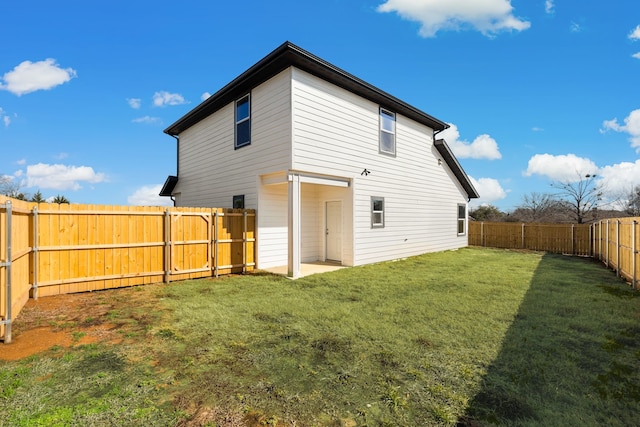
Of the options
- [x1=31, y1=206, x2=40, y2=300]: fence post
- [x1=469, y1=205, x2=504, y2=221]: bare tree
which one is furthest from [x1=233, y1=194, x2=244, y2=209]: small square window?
[x1=469, y1=205, x2=504, y2=221]: bare tree

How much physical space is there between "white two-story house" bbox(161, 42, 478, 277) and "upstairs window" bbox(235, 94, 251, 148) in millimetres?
35

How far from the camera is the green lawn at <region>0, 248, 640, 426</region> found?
97.4 inches

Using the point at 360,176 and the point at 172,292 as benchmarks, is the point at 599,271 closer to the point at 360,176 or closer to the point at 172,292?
the point at 360,176

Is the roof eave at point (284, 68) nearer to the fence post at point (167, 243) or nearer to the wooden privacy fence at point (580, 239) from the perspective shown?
the fence post at point (167, 243)

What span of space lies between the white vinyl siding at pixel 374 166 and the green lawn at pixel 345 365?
456cm

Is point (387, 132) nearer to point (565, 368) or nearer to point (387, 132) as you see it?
point (387, 132)

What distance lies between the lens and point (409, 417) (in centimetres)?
241

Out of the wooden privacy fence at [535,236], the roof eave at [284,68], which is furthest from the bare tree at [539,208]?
the roof eave at [284,68]

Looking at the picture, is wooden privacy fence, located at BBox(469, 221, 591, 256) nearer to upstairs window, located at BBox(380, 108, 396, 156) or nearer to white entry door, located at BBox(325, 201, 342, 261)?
upstairs window, located at BBox(380, 108, 396, 156)

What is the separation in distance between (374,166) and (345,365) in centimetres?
859

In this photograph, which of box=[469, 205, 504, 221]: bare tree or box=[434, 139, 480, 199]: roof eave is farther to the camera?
box=[469, 205, 504, 221]: bare tree

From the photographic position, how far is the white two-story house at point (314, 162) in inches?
337

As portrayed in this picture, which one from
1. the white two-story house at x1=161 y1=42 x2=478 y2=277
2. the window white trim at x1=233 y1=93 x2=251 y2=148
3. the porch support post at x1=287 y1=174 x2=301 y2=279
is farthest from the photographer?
the window white trim at x1=233 y1=93 x2=251 y2=148

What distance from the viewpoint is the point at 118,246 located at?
23.8 ft
